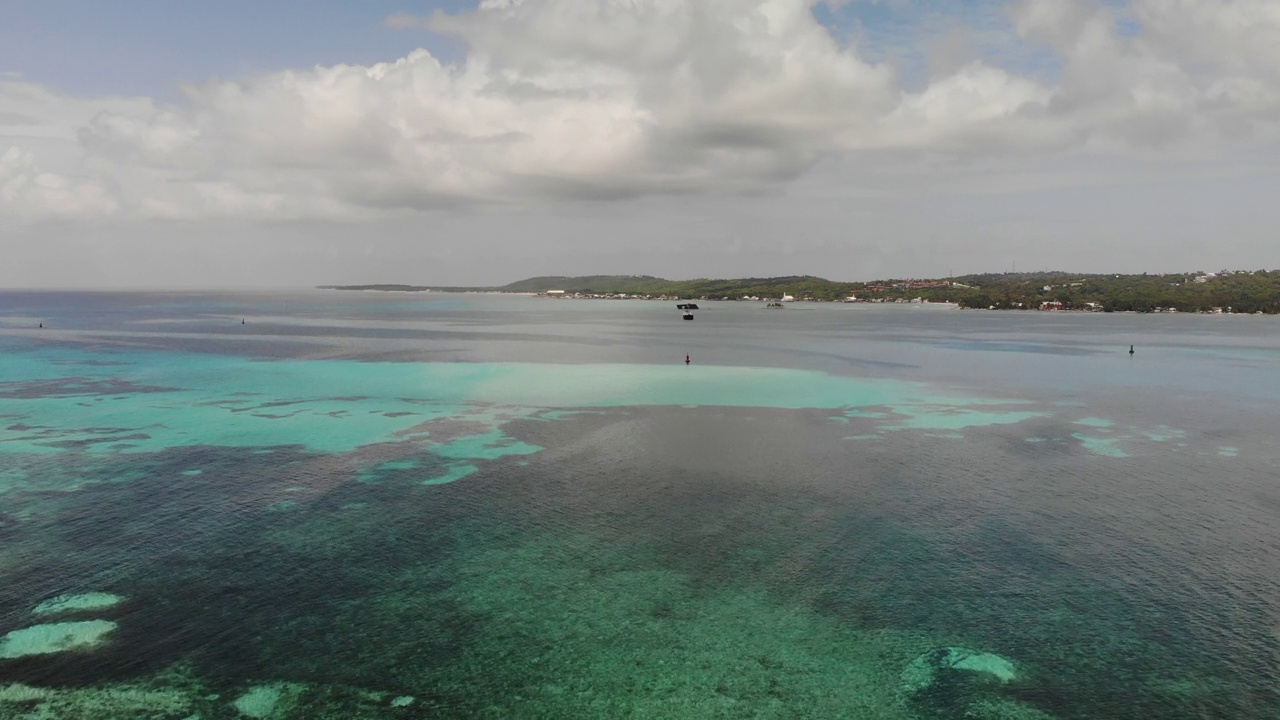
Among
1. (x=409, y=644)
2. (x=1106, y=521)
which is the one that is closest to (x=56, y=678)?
(x=409, y=644)

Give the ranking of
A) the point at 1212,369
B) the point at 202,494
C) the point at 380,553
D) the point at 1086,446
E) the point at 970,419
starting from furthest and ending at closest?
1. the point at 1212,369
2. the point at 970,419
3. the point at 1086,446
4. the point at 202,494
5. the point at 380,553

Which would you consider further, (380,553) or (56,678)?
(380,553)

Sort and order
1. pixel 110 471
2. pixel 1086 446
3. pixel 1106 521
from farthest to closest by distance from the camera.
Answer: pixel 1086 446, pixel 110 471, pixel 1106 521

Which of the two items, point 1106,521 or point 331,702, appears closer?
point 331,702

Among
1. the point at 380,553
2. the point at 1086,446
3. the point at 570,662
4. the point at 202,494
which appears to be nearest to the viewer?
the point at 570,662

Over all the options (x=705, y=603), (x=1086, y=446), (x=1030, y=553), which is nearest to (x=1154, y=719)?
(x=1030, y=553)

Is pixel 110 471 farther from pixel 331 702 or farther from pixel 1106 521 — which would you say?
pixel 1106 521

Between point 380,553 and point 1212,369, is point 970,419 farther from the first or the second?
point 1212,369
